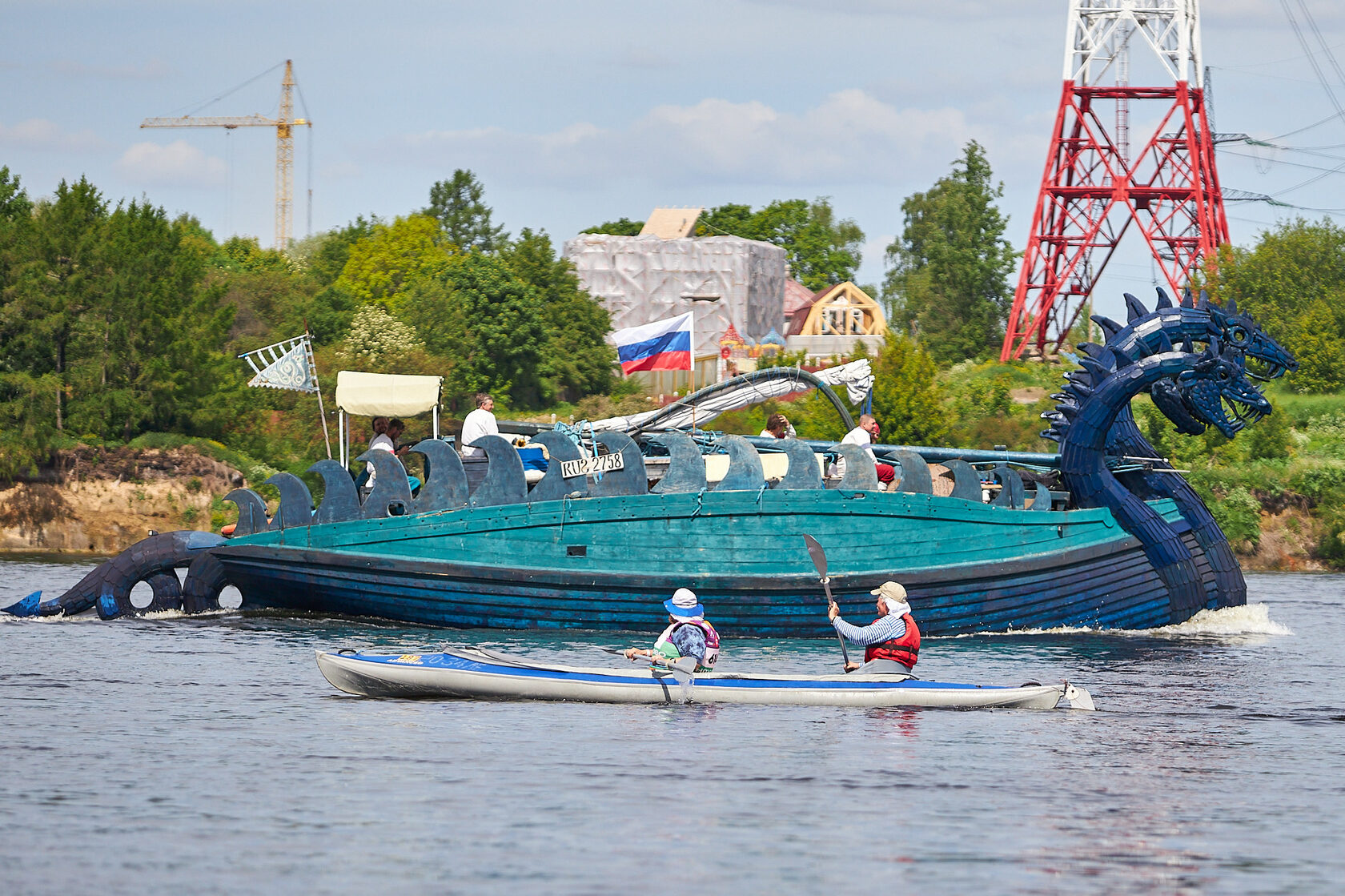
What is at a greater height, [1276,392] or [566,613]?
[1276,392]

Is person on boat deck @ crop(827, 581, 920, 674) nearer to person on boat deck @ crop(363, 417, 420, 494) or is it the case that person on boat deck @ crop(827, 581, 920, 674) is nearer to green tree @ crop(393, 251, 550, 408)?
person on boat deck @ crop(363, 417, 420, 494)

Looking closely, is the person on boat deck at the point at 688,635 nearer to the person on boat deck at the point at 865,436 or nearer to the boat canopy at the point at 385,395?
the person on boat deck at the point at 865,436

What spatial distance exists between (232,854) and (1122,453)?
18816mm

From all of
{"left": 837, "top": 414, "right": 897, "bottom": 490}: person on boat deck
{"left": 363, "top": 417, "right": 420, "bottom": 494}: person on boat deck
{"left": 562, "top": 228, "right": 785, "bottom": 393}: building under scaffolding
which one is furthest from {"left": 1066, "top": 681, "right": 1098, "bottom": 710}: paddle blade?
{"left": 562, "top": 228, "right": 785, "bottom": 393}: building under scaffolding

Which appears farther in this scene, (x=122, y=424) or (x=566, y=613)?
(x=122, y=424)

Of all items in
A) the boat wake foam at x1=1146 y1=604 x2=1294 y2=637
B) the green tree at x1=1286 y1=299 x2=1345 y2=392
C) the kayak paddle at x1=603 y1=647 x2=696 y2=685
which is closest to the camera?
the kayak paddle at x1=603 y1=647 x2=696 y2=685

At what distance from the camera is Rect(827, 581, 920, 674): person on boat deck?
18.9 m

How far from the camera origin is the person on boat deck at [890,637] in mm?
18938

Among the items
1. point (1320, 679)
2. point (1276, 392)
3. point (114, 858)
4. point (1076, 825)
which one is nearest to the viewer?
point (114, 858)

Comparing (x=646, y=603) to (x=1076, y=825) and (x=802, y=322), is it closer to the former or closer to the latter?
(x=1076, y=825)

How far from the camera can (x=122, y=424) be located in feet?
178

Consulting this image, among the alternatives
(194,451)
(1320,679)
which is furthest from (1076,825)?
(194,451)

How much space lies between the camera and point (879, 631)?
19.0m

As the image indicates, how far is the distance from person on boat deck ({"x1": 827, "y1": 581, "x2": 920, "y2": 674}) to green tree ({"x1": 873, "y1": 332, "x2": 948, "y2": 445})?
34108mm
